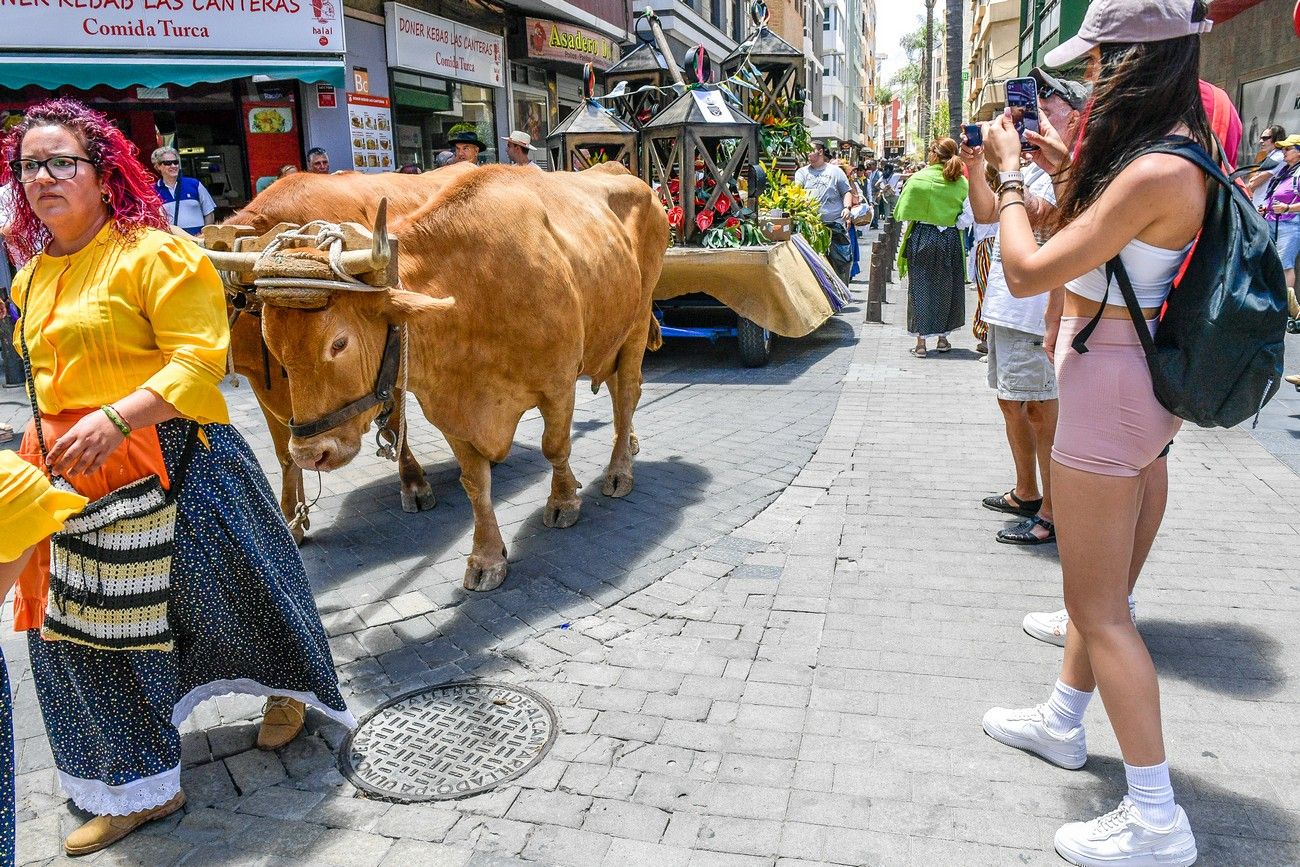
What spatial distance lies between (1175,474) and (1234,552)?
4.27 ft

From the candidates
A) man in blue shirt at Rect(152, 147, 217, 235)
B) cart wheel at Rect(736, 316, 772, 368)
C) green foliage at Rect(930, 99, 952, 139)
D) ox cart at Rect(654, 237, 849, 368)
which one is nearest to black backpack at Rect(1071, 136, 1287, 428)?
ox cart at Rect(654, 237, 849, 368)

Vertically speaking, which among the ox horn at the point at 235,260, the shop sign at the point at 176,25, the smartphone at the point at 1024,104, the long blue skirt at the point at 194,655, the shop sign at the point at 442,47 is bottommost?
the long blue skirt at the point at 194,655

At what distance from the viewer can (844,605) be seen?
4.06m

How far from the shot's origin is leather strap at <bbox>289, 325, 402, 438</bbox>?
11.1 feet

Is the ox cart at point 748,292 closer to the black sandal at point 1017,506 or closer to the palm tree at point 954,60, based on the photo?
the black sandal at point 1017,506

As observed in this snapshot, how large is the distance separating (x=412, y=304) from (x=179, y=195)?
715 cm

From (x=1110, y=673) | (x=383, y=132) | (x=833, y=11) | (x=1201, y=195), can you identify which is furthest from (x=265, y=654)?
(x=833, y=11)

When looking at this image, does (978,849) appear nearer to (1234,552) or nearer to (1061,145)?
(1061,145)

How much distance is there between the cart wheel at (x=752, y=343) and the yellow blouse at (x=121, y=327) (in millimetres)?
6797

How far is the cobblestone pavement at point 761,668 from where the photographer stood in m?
2.71

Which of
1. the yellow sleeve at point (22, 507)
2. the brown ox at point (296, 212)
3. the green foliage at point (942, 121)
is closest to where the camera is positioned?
the yellow sleeve at point (22, 507)

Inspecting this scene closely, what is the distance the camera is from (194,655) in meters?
2.95

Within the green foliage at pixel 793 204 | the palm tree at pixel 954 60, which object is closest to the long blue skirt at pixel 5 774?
the green foliage at pixel 793 204

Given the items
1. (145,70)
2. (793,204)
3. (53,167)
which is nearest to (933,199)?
(793,204)
